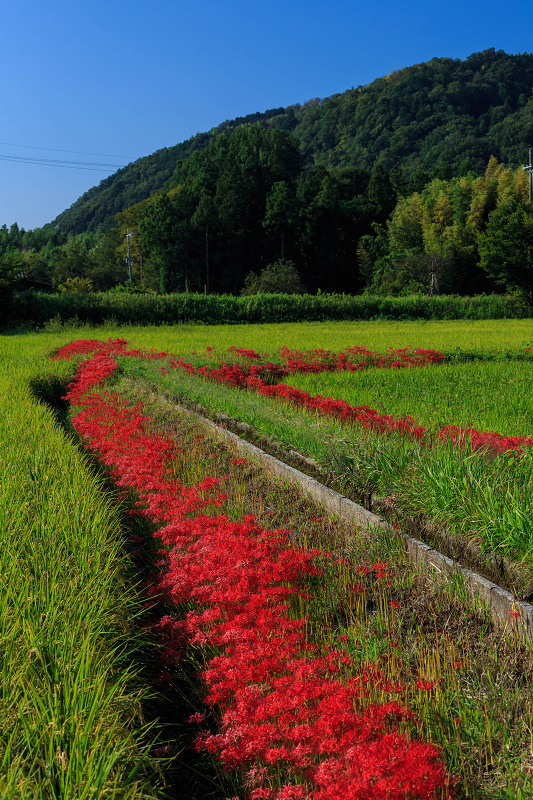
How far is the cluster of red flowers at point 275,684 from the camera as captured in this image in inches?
63.4

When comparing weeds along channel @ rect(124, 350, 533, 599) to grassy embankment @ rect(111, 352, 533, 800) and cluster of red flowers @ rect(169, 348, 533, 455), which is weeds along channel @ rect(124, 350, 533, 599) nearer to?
cluster of red flowers @ rect(169, 348, 533, 455)

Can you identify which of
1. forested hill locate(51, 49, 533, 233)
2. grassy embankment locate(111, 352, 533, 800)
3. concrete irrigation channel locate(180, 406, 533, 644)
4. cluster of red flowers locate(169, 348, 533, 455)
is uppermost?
forested hill locate(51, 49, 533, 233)

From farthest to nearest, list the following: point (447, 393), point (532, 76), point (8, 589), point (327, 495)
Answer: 1. point (532, 76)
2. point (447, 393)
3. point (327, 495)
4. point (8, 589)

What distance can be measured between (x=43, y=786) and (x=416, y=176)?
59.7 metres

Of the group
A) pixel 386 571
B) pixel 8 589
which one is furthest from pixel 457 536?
pixel 8 589

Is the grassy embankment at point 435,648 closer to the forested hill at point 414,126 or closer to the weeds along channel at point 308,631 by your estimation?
the weeds along channel at point 308,631

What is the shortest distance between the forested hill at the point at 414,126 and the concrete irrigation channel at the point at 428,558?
62052 mm

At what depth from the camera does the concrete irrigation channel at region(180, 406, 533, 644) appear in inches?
102

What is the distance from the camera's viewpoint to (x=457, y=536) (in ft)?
10.8

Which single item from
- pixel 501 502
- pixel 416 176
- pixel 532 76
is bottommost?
pixel 501 502

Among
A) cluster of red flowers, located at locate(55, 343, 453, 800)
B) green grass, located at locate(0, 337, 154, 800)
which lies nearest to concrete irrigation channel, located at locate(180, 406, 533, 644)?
cluster of red flowers, located at locate(55, 343, 453, 800)

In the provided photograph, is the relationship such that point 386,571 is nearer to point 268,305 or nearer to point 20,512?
point 20,512

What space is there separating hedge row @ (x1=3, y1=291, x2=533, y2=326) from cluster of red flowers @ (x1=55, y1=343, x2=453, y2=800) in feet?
70.9

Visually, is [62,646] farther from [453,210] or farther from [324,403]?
[453,210]
